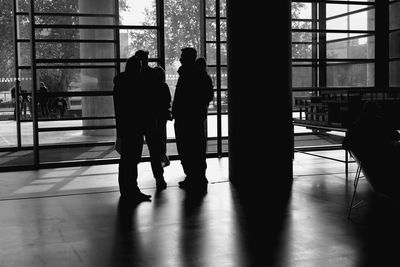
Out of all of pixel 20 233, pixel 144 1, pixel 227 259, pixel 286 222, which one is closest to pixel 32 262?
pixel 20 233

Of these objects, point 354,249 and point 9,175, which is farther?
point 9,175

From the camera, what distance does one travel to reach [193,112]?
25.6ft

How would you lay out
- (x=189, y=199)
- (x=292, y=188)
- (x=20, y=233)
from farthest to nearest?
(x=292, y=188)
(x=189, y=199)
(x=20, y=233)

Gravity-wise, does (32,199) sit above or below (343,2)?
below

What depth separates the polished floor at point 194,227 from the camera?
466cm

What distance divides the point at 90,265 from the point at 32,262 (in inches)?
19.0

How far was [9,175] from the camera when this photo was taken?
9.20 m

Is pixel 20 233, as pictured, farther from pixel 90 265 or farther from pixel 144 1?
pixel 144 1

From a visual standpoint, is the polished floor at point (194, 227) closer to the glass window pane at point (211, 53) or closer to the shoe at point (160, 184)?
the shoe at point (160, 184)

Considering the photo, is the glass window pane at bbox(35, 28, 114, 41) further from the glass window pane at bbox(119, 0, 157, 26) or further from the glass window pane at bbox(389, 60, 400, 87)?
the glass window pane at bbox(389, 60, 400, 87)

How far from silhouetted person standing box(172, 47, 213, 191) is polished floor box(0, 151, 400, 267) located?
14.0 inches

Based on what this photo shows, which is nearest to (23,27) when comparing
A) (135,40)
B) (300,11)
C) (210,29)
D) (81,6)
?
(81,6)

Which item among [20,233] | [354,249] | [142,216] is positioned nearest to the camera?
[354,249]

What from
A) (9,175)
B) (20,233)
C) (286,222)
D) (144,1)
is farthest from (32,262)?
(144,1)
